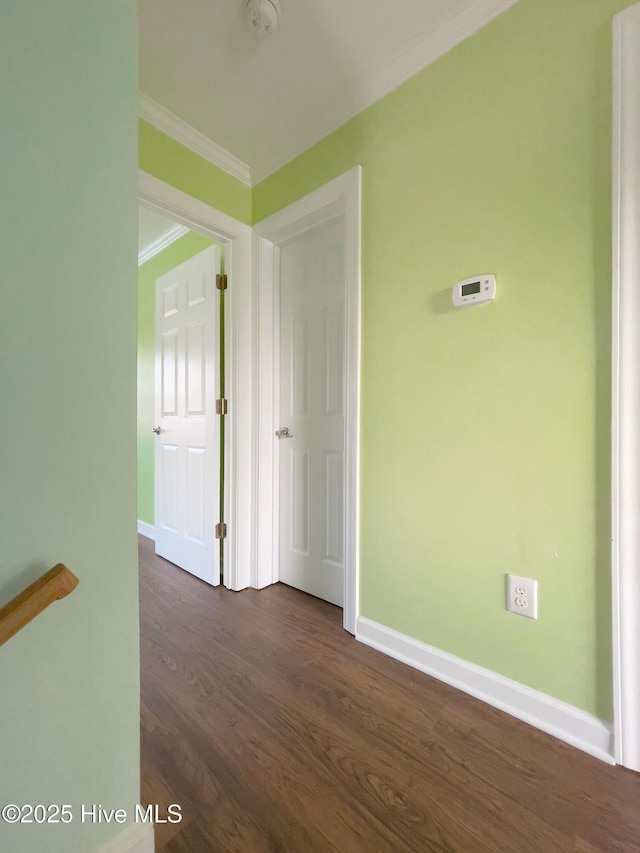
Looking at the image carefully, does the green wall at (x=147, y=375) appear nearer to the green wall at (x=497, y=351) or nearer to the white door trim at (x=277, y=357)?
the white door trim at (x=277, y=357)

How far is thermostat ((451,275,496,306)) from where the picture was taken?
3.97 feet

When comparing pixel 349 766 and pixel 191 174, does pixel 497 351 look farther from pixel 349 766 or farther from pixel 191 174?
pixel 191 174

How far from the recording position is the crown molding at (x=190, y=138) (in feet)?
5.41

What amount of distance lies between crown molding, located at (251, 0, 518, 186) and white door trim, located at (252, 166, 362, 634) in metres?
0.28

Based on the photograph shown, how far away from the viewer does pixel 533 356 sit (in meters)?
1.14

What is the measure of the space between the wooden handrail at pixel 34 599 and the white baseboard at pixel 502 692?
50.5 inches

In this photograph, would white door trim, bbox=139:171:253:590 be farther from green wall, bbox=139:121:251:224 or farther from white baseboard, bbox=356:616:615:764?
white baseboard, bbox=356:616:615:764

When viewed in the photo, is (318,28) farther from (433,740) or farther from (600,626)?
(433,740)

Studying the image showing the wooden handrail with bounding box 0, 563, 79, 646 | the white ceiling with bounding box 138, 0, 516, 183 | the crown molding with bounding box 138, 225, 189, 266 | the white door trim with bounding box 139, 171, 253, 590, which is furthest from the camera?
the crown molding with bounding box 138, 225, 189, 266

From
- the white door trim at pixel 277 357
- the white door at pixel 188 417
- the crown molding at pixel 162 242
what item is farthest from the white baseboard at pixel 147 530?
the crown molding at pixel 162 242

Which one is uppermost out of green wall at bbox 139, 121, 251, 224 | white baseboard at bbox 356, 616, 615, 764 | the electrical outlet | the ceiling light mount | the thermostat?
the ceiling light mount

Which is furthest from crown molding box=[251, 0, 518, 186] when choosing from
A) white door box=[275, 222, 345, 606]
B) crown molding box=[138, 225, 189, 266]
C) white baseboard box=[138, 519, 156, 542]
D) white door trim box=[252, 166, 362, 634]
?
white baseboard box=[138, 519, 156, 542]

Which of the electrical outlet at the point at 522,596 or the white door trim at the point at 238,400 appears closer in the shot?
the electrical outlet at the point at 522,596

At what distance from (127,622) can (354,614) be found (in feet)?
3.60
